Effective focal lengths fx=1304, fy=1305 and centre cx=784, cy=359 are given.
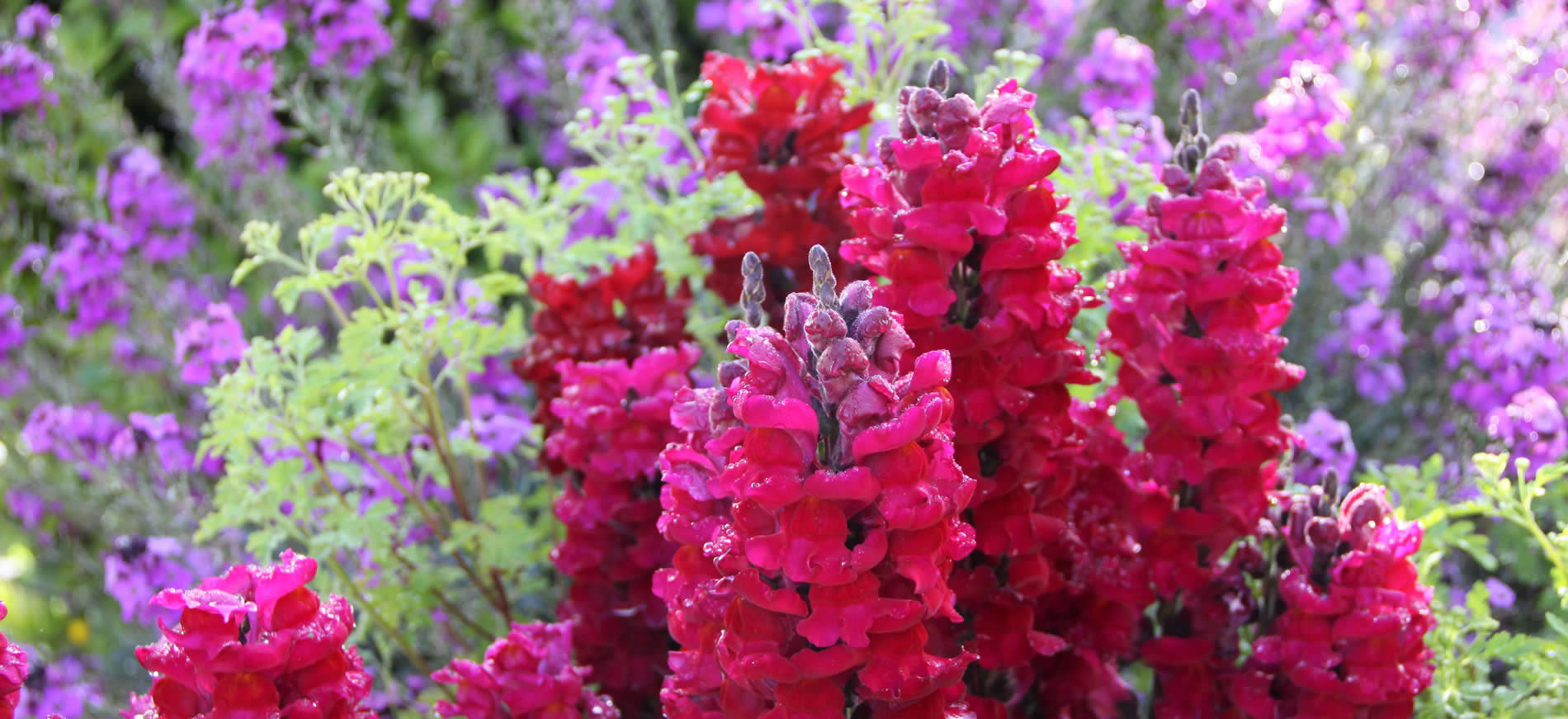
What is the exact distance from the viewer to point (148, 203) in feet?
8.59

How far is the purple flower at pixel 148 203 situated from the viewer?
102 inches

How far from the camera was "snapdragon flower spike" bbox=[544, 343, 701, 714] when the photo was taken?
125 centimetres

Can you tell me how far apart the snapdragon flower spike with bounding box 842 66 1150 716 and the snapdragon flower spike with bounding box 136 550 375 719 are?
19.1 inches

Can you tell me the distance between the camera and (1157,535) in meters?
1.20

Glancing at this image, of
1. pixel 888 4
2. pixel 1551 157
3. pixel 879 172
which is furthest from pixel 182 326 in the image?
pixel 1551 157

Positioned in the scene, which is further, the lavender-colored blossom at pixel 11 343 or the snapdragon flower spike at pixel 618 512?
the lavender-colored blossom at pixel 11 343

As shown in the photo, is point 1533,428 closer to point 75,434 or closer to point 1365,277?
point 1365,277

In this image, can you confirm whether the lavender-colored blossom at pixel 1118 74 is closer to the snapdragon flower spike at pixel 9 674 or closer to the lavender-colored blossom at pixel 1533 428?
the lavender-colored blossom at pixel 1533 428

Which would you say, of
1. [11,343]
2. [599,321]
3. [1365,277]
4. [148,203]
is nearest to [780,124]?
[599,321]

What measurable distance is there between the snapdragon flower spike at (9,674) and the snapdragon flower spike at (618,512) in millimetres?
482

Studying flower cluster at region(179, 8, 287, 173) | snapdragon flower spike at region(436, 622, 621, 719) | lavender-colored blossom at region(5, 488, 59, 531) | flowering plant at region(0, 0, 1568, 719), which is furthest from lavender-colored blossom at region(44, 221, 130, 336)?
snapdragon flower spike at region(436, 622, 621, 719)

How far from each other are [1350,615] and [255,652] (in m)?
0.85

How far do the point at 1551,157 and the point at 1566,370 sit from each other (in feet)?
2.33

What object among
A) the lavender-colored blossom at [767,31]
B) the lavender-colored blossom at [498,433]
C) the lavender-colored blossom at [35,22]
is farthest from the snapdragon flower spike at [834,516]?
the lavender-colored blossom at [35,22]
